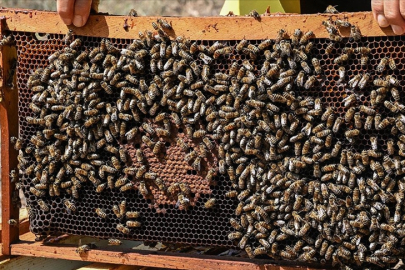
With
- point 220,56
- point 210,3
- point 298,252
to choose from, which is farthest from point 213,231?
point 210,3

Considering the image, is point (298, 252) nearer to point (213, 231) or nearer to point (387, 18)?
point (213, 231)

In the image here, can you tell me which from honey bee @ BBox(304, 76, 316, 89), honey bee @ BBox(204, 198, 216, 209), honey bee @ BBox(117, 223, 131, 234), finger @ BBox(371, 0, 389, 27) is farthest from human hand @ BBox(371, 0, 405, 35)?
honey bee @ BBox(117, 223, 131, 234)

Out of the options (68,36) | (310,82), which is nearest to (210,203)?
(310,82)

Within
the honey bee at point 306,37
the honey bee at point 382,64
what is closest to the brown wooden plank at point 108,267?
the honey bee at point 306,37

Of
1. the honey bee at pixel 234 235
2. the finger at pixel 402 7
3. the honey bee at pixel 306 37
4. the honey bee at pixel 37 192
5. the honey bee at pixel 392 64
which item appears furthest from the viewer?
the honey bee at pixel 37 192

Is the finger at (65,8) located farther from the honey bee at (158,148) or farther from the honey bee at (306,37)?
the honey bee at (306,37)

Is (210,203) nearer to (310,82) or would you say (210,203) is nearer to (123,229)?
(123,229)
